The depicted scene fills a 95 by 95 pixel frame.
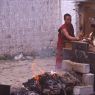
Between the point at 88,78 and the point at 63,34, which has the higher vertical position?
the point at 63,34

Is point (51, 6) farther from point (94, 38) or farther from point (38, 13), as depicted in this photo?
point (94, 38)

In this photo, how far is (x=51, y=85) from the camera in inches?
290

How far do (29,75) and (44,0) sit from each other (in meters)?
4.20

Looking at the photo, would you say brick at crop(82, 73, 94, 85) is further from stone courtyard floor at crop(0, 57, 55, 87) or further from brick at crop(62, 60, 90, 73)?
stone courtyard floor at crop(0, 57, 55, 87)

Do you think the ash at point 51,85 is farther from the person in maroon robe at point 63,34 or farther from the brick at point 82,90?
the person in maroon robe at point 63,34

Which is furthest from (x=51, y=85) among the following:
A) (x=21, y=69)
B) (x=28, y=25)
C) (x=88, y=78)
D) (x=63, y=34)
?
(x=28, y=25)

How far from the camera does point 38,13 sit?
14141 mm

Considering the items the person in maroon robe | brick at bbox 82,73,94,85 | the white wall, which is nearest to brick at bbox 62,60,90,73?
brick at bbox 82,73,94,85

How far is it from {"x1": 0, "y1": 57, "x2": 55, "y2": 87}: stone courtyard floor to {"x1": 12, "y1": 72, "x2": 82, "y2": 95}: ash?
6.71 feet

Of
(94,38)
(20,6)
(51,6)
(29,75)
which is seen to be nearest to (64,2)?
(51,6)

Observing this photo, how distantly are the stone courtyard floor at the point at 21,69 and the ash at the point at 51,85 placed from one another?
6.71ft

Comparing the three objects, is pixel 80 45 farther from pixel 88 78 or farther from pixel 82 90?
pixel 82 90

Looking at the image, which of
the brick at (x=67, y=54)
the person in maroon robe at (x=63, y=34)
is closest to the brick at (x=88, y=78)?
the brick at (x=67, y=54)

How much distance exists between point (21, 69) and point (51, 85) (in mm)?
4471
